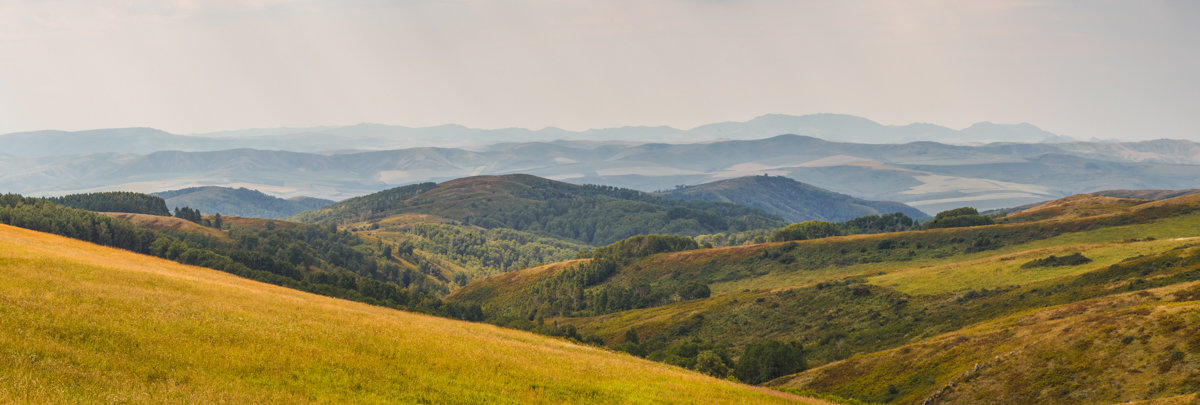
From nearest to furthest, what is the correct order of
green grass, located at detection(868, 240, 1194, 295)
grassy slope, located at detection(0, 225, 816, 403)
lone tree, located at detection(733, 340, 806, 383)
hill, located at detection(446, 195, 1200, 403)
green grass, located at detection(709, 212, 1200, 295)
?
grassy slope, located at detection(0, 225, 816, 403), hill, located at detection(446, 195, 1200, 403), lone tree, located at detection(733, 340, 806, 383), green grass, located at detection(868, 240, 1194, 295), green grass, located at detection(709, 212, 1200, 295)

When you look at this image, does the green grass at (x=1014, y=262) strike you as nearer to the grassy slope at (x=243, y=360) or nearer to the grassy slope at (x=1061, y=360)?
the grassy slope at (x=1061, y=360)

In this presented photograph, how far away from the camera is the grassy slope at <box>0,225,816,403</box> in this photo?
77.5 ft

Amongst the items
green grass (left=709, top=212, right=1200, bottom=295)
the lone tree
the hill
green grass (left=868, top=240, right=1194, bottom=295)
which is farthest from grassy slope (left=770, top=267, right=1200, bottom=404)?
green grass (left=709, top=212, right=1200, bottom=295)

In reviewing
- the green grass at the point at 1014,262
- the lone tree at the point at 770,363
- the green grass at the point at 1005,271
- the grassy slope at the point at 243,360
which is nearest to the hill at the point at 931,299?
the green grass at the point at 1005,271

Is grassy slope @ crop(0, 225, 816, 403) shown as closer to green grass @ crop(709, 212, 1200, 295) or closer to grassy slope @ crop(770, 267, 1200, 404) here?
grassy slope @ crop(770, 267, 1200, 404)

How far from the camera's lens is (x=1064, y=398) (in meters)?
45.8

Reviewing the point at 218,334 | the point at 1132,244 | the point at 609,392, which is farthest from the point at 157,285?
the point at 1132,244

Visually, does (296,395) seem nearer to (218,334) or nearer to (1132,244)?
(218,334)

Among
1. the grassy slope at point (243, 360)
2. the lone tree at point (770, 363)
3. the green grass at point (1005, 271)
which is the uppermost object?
the grassy slope at point (243, 360)

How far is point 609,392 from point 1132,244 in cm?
13747

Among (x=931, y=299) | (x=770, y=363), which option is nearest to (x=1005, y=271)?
(x=931, y=299)

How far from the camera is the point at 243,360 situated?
28234mm

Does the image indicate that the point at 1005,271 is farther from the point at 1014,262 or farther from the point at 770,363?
the point at 770,363

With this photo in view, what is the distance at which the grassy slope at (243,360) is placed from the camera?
23.6 metres
